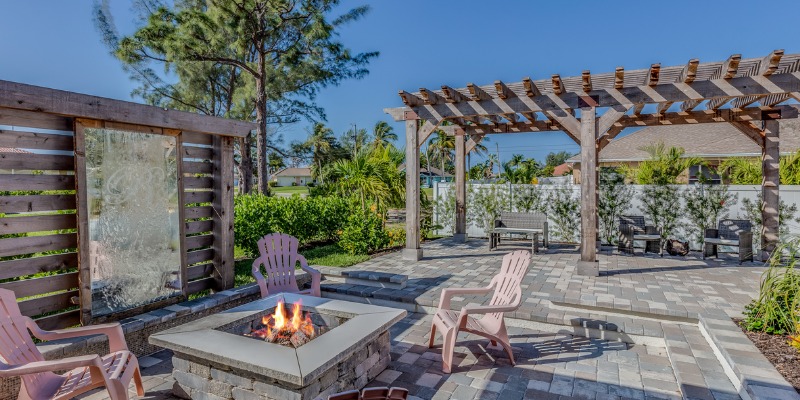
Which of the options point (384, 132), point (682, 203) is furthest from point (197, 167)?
point (384, 132)

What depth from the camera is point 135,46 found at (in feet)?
33.1

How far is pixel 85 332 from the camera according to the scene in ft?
8.18

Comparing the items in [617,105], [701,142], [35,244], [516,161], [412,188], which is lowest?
[35,244]

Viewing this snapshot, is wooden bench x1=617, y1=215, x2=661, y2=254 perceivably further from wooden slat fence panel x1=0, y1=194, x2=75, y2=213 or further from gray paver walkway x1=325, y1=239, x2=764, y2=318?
wooden slat fence panel x1=0, y1=194, x2=75, y2=213

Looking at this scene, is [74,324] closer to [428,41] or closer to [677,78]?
[677,78]

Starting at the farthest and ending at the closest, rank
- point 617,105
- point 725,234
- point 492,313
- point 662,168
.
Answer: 1. point 662,168
2. point 725,234
3. point 617,105
4. point 492,313

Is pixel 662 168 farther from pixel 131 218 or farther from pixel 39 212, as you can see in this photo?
pixel 39 212

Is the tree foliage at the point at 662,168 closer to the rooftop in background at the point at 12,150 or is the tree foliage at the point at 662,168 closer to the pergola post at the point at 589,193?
the pergola post at the point at 589,193

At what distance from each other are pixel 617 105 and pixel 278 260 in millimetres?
4820

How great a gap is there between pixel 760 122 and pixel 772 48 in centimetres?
335

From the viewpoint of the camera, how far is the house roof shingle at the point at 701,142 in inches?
536

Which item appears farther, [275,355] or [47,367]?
[275,355]

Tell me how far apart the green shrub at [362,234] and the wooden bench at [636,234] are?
175 inches

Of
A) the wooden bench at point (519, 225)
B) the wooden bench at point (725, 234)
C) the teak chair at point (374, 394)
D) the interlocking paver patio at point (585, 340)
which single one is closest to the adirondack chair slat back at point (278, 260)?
the interlocking paver patio at point (585, 340)
